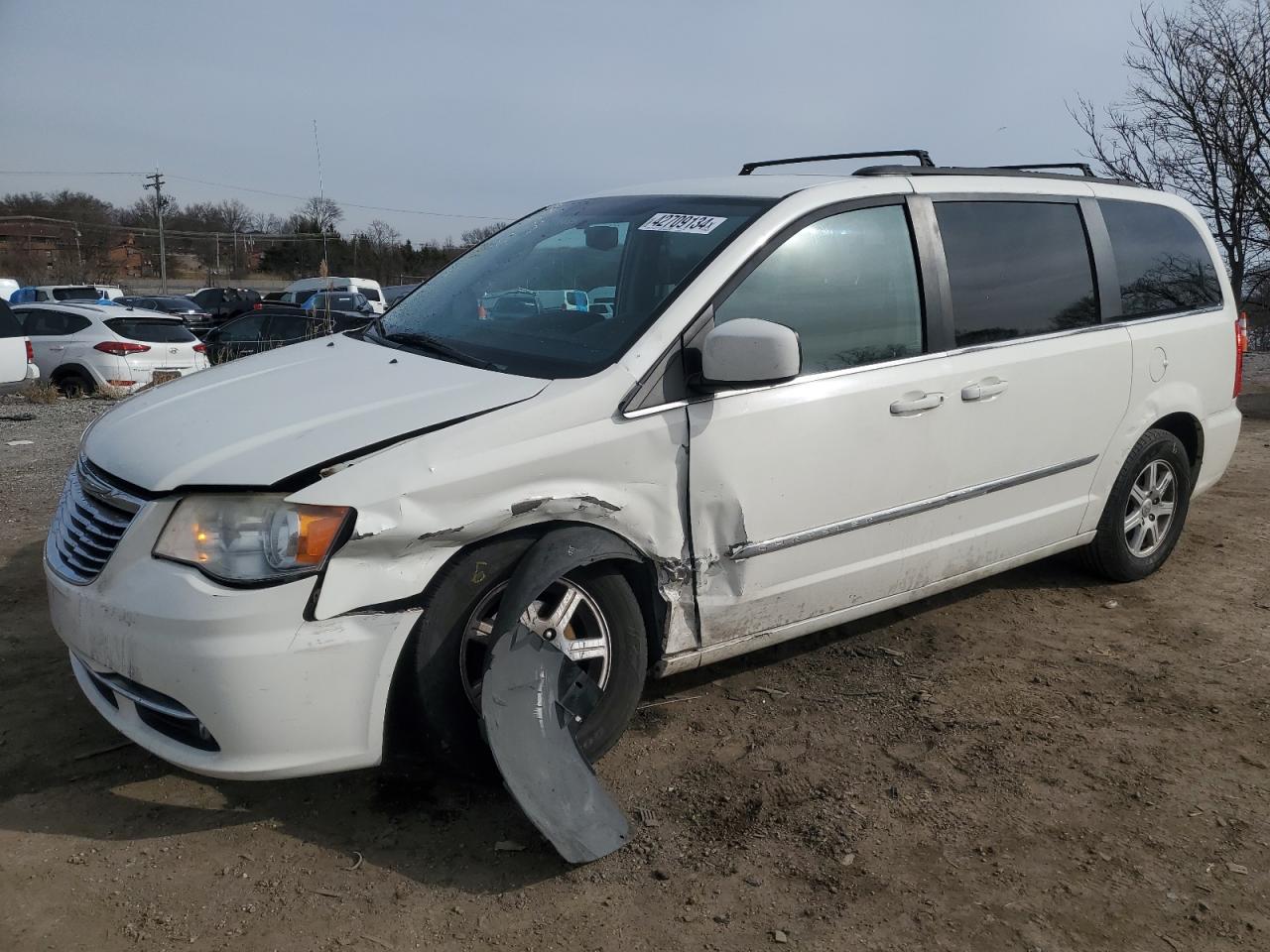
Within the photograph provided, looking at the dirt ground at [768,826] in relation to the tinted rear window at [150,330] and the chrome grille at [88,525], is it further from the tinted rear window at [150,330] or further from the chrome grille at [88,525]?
the tinted rear window at [150,330]

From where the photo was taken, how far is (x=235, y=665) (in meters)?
2.46

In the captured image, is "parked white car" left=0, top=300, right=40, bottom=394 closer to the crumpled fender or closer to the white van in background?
the crumpled fender

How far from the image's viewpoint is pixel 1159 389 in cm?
457

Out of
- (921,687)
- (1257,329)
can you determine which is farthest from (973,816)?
(1257,329)

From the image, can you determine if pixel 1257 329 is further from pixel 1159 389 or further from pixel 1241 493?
pixel 1159 389

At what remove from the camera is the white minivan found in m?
2.54

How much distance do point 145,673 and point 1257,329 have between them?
55.9 feet

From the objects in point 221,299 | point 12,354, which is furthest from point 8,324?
point 221,299

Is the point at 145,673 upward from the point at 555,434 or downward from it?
downward

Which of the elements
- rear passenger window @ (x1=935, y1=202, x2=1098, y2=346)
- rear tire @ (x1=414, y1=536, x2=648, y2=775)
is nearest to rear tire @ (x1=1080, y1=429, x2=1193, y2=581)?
rear passenger window @ (x1=935, y1=202, x2=1098, y2=346)

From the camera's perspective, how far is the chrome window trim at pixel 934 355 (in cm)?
303

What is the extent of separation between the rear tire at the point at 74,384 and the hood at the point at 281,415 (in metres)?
11.8

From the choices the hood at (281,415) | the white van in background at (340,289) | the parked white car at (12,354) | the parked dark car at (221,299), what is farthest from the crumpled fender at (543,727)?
the parked dark car at (221,299)

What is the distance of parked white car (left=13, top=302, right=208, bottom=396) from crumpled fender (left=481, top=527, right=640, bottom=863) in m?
12.3
